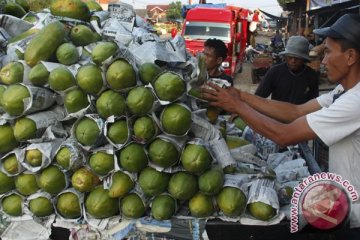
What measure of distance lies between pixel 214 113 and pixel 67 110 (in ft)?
2.91

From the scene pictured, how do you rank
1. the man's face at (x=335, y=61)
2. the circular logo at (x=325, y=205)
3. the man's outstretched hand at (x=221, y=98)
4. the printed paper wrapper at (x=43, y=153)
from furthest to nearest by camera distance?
1. the man's outstretched hand at (x=221, y=98)
2. the printed paper wrapper at (x=43, y=153)
3. the man's face at (x=335, y=61)
4. the circular logo at (x=325, y=205)

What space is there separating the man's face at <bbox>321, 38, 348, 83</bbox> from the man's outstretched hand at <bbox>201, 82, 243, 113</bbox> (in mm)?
526

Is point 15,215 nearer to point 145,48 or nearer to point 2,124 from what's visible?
point 2,124

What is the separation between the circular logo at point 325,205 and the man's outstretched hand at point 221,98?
0.74 m

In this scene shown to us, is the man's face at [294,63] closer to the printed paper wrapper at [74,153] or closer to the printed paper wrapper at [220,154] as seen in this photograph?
the printed paper wrapper at [220,154]

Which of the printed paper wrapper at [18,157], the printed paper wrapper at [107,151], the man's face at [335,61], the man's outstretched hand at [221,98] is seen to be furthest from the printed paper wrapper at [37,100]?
the man's face at [335,61]

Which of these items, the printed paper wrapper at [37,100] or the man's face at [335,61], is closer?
the man's face at [335,61]

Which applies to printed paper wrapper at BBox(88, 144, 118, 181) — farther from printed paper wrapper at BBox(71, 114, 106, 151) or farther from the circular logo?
the circular logo

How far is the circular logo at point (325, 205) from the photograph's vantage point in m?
1.80

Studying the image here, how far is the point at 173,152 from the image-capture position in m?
2.15

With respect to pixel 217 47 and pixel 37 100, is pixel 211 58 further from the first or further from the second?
pixel 37 100

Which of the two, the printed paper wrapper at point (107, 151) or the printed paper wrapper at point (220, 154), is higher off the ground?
the printed paper wrapper at point (107, 151)

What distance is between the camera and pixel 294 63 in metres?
4.87

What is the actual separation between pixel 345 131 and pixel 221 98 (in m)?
0.72
